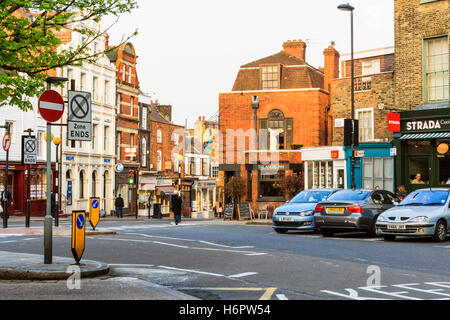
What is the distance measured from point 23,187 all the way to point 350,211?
94.6ft

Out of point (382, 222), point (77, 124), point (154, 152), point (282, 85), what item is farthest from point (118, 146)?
point (77, 124)

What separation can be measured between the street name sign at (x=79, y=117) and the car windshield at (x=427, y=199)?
10.8 m

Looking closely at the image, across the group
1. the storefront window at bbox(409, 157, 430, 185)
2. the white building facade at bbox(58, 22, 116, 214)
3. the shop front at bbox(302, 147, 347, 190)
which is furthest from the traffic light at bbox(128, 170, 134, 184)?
the storefront window at bbox(409, 157, 430, 185)

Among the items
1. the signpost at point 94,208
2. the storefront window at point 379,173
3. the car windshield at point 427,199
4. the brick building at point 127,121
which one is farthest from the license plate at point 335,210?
the brick building at point 127,121

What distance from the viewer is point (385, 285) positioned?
31.3 ft

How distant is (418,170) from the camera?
2870 centimetres

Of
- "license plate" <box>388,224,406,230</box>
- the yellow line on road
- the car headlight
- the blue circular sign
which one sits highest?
the blue circular sign

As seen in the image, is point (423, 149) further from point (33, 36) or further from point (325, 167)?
point (33, 36)

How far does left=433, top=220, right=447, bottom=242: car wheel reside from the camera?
57.2ft

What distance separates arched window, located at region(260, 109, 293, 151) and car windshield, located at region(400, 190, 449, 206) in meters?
28.9

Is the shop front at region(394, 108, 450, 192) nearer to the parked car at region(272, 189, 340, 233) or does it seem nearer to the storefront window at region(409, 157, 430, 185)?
the storefront window at region(409, 157, 430, 185)

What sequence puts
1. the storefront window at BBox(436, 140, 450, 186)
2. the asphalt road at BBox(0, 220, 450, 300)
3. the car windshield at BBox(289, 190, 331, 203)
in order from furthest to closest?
the storefront window at BBox(436, 140, 450, 186), the car windshield at BBox(289, 190, 331, 203), the asphalt road at BBox(0, 220, 450, 300)

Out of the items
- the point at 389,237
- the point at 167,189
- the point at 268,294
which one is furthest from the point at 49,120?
the point at 167,189
